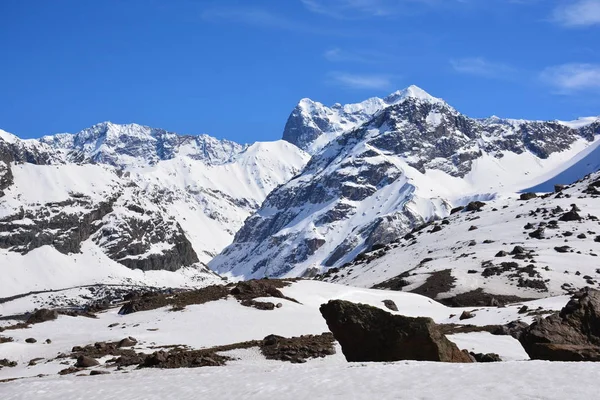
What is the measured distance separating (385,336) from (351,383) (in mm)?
7364

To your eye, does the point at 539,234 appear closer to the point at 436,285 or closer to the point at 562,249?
the point at 562,249

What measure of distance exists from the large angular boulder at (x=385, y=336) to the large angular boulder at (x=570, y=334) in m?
2.99

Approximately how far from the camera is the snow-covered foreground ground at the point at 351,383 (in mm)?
21078

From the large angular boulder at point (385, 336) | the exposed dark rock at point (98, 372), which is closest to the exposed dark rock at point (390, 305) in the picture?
the large angular boulder at point (385, 336)

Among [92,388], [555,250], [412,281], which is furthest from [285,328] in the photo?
[555,250]

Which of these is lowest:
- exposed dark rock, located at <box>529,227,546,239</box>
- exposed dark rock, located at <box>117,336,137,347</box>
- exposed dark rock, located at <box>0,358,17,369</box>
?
exposed dark rock, located at <box>117,336,137,347</box>

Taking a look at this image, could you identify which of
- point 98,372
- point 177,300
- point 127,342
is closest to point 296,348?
point 98,372

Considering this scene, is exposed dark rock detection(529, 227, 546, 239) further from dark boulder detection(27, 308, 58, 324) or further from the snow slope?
dark boulder detection(27, 308, 58, 324)

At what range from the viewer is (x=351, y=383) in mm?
23453

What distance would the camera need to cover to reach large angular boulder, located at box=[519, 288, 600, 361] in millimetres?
27922

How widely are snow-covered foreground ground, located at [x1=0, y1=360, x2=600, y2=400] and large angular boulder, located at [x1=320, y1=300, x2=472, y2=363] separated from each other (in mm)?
2791

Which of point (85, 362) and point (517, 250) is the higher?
point (85, 362)

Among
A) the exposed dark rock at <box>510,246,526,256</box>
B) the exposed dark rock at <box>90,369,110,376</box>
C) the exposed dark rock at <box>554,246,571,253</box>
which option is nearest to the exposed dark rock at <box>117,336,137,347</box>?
the exposed dark rock at <box>90,369,110,376</box>

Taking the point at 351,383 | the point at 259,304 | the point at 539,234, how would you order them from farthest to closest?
the point at 539,234 < the point at 259,304 < the point at 351,383
